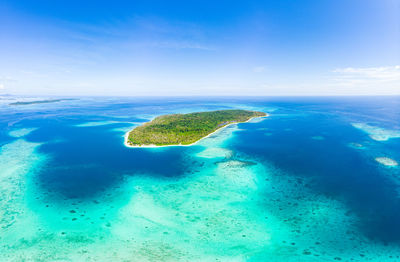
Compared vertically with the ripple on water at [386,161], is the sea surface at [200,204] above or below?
below

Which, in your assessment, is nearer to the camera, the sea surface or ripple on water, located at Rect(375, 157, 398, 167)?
the sea surface

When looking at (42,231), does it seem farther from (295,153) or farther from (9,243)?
(295,153)

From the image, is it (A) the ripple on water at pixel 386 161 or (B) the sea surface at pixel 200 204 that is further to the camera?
(A) the ripple on water at pixel 386 161

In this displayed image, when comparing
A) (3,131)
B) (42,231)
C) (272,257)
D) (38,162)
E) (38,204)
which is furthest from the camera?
(3,131)

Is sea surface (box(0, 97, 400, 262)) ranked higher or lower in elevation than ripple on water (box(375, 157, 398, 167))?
lower

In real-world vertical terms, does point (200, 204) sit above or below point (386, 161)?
below

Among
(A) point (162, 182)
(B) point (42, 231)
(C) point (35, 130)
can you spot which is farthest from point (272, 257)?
(C) point (35, 130)

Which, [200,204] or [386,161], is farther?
[386,161]

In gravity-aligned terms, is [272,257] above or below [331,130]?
below
